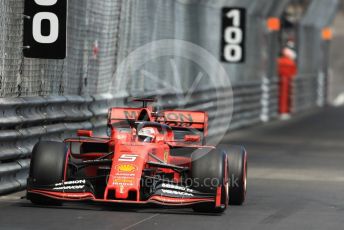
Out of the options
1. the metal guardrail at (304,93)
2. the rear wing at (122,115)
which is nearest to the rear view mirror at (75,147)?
the rear wing at (122,115)

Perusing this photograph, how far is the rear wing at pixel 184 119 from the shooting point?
13.0 m

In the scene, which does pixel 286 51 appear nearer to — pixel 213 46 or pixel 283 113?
pixel 283 113

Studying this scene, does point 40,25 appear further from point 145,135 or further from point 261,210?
point 261,210

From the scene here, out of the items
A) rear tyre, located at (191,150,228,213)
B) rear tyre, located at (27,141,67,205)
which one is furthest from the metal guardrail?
rear tyre, located at (27,141,67,205)

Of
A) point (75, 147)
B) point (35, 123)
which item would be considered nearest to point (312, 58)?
point (75, 147)

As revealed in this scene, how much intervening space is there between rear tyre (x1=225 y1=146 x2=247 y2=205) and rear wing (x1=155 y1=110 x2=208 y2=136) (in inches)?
25.4

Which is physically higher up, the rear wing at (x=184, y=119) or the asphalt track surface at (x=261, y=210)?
the rear wing at (x=184, y=119)

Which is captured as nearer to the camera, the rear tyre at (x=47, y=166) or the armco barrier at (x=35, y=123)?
the rear tyre at (x=47, y=166)

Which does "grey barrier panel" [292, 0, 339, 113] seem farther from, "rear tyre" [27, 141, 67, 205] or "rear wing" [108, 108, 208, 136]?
"rear tyre" [27, 141, 67, 205]

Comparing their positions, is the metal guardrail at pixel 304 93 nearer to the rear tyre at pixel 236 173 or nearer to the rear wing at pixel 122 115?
the rear wing at pixel 122 115

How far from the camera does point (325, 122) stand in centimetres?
3441

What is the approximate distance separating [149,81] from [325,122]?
546 inches

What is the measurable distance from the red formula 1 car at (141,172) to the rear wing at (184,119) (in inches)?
18.9

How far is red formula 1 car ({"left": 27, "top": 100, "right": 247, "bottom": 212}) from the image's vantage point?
11.4 meters
